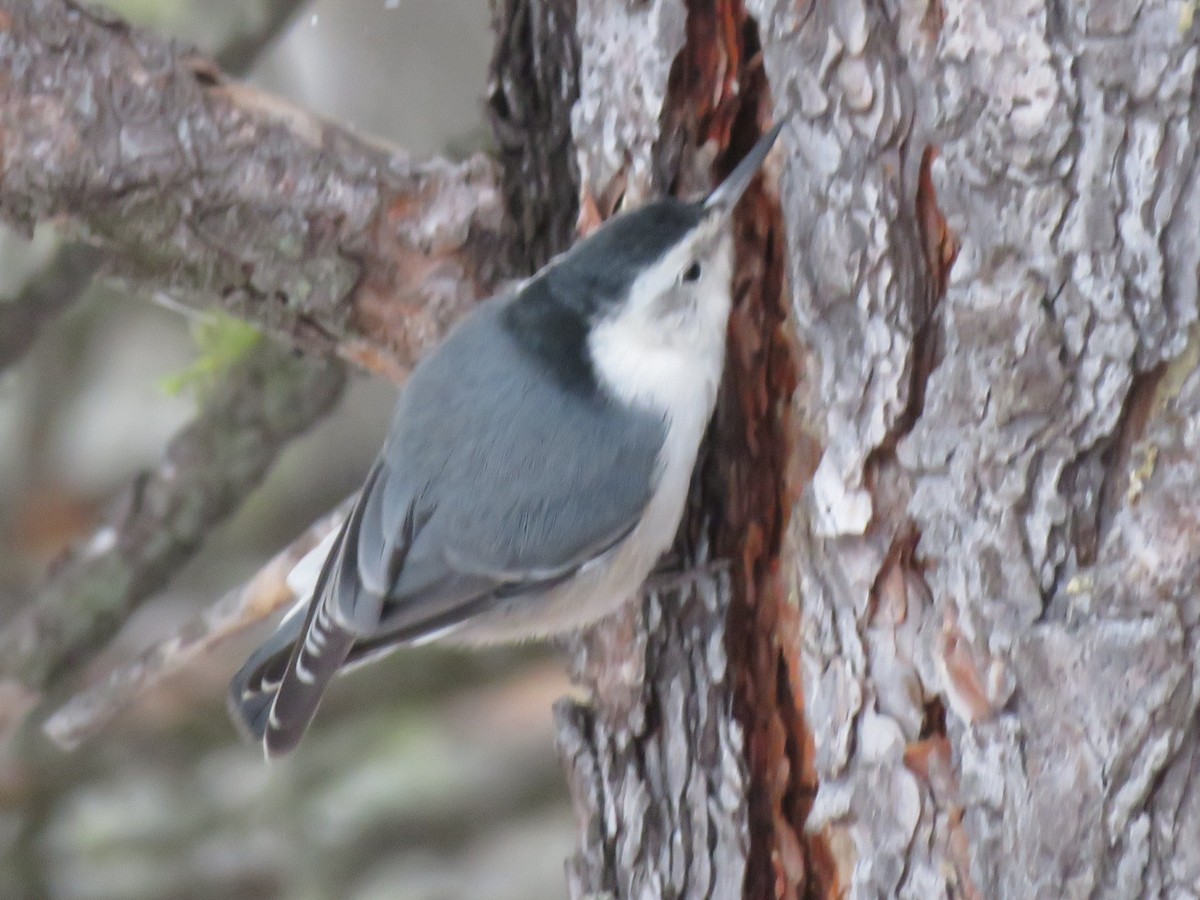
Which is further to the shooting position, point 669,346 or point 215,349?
point 215,349

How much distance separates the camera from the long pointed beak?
2.98 ft

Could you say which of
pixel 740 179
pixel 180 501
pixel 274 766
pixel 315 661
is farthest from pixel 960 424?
pixel 274 766

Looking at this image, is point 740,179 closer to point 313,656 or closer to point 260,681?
point 313,656

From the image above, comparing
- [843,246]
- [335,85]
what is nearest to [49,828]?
[335,85]

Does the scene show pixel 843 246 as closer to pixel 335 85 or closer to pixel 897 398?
pixel 897 398

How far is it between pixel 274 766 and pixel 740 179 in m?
1.31

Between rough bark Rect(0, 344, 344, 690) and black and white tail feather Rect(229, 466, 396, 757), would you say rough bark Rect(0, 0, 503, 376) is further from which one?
rough bark Rect(0, 344, 344, 690)

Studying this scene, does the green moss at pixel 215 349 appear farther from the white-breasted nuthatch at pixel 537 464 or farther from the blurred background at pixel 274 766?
the white-breasted nuthatch at pixel 537 464

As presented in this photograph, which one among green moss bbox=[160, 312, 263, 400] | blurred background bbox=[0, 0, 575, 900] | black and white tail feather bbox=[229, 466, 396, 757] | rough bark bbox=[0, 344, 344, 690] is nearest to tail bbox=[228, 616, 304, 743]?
black and white tail feather bbox=[229, 466, 396, 757]

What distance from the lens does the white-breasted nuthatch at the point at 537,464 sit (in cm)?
105

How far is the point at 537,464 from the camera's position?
3.48 ft

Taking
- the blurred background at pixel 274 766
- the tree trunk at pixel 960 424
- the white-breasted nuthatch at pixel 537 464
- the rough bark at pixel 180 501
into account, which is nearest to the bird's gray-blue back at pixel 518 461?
the white-breasted nuthatch at pixel 537 464

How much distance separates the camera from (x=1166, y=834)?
819 millimetres

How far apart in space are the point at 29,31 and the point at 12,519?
1275 millimetres
